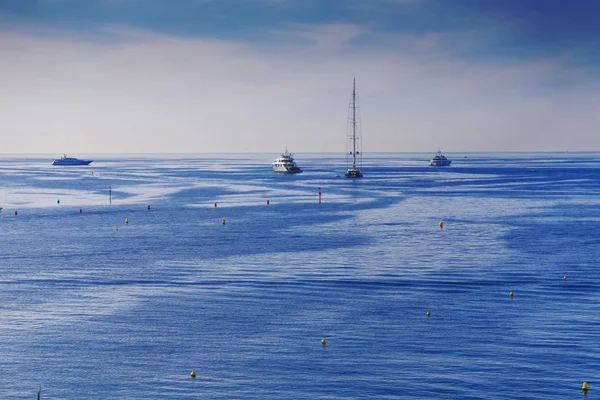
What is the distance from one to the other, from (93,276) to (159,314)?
18494 millimetres

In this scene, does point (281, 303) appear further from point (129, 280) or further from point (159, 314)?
point (129, 280)

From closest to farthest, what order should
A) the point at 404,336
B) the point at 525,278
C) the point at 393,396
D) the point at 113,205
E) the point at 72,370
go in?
the point at 393,396 → the point at 72,370 → the point at 404,336 → the point at 525,278 → the point at 113,205

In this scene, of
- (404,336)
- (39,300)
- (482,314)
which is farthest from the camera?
(39,300)

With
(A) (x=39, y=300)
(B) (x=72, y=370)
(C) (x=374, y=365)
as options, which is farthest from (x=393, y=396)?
(A) (x=39, y=300)

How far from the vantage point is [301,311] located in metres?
59.2

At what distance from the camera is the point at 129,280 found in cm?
7294

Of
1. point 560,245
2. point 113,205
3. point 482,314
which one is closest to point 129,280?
point 482,314

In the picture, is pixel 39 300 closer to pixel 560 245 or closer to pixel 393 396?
pixel 393 396

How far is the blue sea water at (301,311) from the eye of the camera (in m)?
44.5

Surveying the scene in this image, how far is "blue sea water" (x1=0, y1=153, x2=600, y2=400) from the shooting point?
146ft

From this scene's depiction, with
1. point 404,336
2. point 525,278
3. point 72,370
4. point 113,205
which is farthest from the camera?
point 113,205

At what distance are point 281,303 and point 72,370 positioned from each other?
1986 centimetres

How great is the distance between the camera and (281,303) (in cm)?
6200

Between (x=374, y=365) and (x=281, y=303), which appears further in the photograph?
(x=281, y=303)
